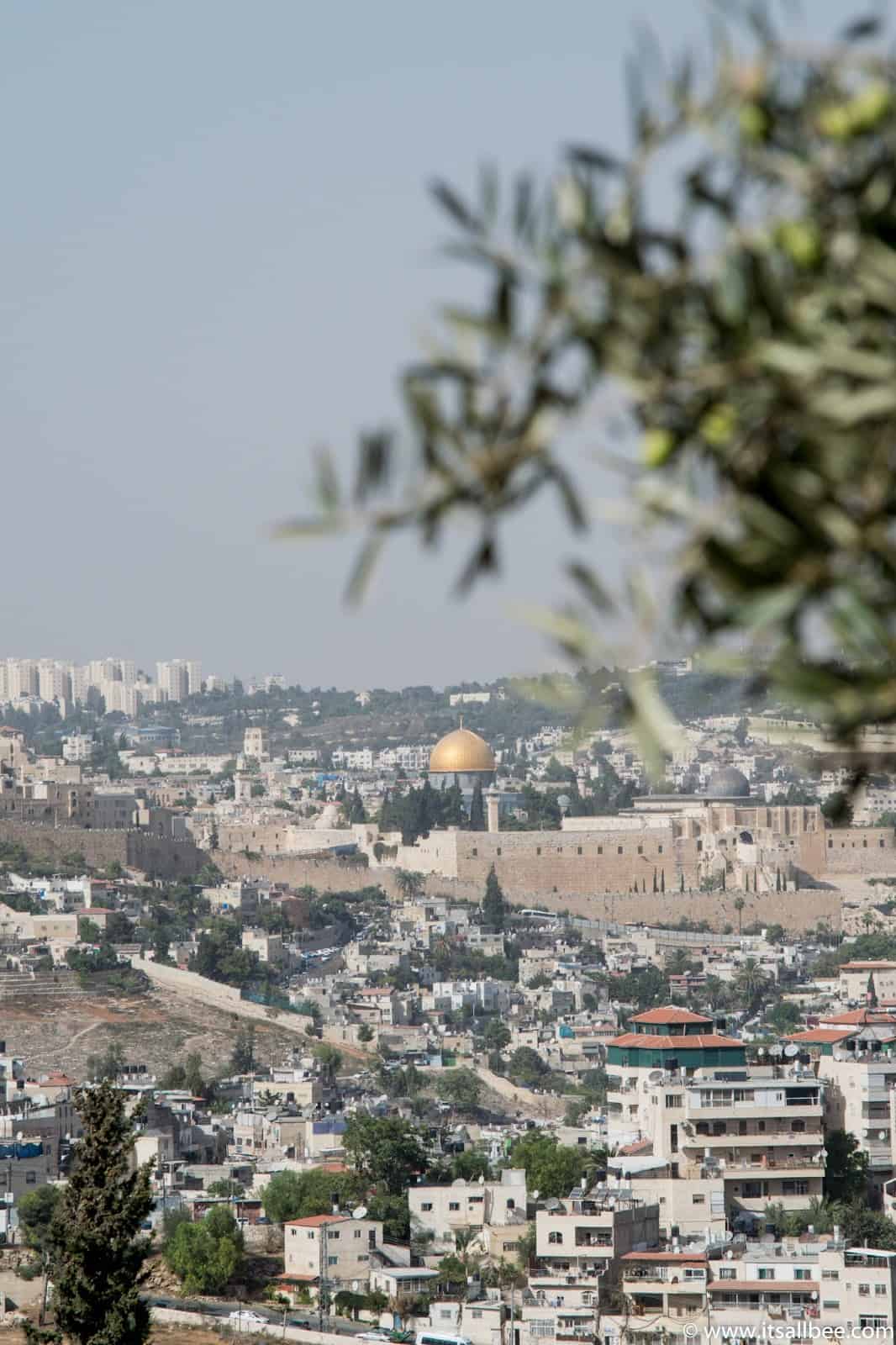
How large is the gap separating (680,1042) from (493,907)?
28071mm

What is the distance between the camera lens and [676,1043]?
1072 inches

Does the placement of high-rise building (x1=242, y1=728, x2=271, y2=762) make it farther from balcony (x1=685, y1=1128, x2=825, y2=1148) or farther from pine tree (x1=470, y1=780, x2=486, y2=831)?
balcony (x1=685, y1=1128, x2=825, y2=1148)

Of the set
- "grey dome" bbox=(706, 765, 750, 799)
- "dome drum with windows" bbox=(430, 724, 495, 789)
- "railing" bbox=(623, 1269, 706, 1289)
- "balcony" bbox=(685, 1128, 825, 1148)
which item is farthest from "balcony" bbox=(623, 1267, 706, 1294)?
"dome drum with windows" bbox=(430, 724, 495, 789)

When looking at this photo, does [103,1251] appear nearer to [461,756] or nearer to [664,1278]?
[664,1278]

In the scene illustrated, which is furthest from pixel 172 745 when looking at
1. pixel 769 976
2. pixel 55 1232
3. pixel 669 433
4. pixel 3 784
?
pixel 669 433

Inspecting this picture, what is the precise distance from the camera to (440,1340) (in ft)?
67.5

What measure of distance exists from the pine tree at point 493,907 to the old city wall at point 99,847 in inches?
317

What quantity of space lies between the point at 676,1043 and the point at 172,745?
79400 mm

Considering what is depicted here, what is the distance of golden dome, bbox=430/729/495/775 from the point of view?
69.4 m

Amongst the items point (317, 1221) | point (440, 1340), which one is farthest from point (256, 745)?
point (440, 1340)

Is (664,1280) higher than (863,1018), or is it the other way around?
(863,1018)

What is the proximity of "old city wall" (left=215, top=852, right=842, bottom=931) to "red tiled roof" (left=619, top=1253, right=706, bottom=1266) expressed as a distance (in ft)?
115

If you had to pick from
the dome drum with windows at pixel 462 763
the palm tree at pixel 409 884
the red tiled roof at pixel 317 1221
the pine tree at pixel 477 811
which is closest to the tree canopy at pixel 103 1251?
the red tiled roof at pixel 317 1221

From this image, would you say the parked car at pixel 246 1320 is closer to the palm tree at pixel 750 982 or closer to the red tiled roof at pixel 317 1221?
the red tiled roof at pixel 317 1221
